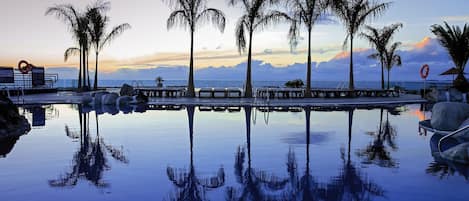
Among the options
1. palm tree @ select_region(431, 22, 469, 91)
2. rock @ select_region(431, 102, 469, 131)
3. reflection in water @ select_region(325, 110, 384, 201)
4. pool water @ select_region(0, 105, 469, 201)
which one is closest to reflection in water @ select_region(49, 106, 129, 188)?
pool water @ select_region(0, 105, 469, 201)

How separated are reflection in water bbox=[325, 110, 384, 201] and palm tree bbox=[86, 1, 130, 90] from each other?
2936 centimetres

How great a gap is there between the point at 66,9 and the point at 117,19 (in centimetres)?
377

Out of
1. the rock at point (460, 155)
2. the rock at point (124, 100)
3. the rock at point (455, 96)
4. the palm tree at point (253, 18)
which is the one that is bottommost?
the rock at point (460, 155)

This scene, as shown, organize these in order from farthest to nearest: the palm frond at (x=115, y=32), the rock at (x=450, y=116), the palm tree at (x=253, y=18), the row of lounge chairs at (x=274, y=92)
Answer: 1. the palm frond at (x=115, y=32)
2. the row of lounge chairs at (x=274, y=92)
3. the palm tree at (x=253, y=18)
4. the rock at (x=450, y=116)

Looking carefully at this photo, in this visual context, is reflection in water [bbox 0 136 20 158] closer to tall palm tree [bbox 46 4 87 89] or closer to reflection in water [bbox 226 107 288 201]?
reflection in water [bbox 226 107 288 201]

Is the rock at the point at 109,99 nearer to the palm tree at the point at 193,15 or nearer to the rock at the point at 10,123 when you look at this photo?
the palm tree at the point at 193,15

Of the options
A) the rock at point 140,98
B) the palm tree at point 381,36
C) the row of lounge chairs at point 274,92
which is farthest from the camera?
the palm tree at point 381,36

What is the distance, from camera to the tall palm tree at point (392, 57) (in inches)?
1319

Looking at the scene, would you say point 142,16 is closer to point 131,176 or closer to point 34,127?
point 34,127

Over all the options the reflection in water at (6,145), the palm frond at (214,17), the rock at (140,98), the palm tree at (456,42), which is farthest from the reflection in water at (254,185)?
the palm tree at (456,42)

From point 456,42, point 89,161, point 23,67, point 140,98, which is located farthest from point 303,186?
point 456,42

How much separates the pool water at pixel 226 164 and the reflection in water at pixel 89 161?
2 cm

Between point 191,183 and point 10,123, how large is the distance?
25.2 feet

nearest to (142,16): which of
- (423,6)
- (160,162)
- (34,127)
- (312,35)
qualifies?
(312,35)
